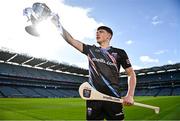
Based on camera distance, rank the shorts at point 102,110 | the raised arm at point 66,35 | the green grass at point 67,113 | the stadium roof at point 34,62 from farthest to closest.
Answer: the stadium roof at point 34,62 → the green grass at point 67,113 → the raised arm at point 66,35 → the shorts at point 102,110

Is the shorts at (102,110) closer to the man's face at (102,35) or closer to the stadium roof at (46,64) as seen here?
the man's face at (102,35)

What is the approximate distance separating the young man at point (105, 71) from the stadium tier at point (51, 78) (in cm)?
5259

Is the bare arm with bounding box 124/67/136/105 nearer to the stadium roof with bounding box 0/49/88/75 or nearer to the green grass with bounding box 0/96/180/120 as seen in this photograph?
the green grass with bounding box 0/96/180/120

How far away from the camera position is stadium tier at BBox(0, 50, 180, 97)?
6412 cm

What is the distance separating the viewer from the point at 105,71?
5387 mm

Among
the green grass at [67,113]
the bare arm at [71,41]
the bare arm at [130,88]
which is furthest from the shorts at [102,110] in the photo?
the green grass at [67,113]

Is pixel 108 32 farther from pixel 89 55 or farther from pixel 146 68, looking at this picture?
pixel 146 68

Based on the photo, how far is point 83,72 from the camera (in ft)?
281

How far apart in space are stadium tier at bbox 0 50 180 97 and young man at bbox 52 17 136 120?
173ft

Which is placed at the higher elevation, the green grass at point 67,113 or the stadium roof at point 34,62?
the stadium roof at point 34,62

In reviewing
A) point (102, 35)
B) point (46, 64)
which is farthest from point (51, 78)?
point (102, 35)

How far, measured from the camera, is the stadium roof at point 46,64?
2381 inches

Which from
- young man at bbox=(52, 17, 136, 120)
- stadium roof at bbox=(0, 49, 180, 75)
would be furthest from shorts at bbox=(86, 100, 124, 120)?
stadium roof at bbox=(0, 49, 180, 75)

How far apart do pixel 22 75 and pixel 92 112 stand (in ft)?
215
